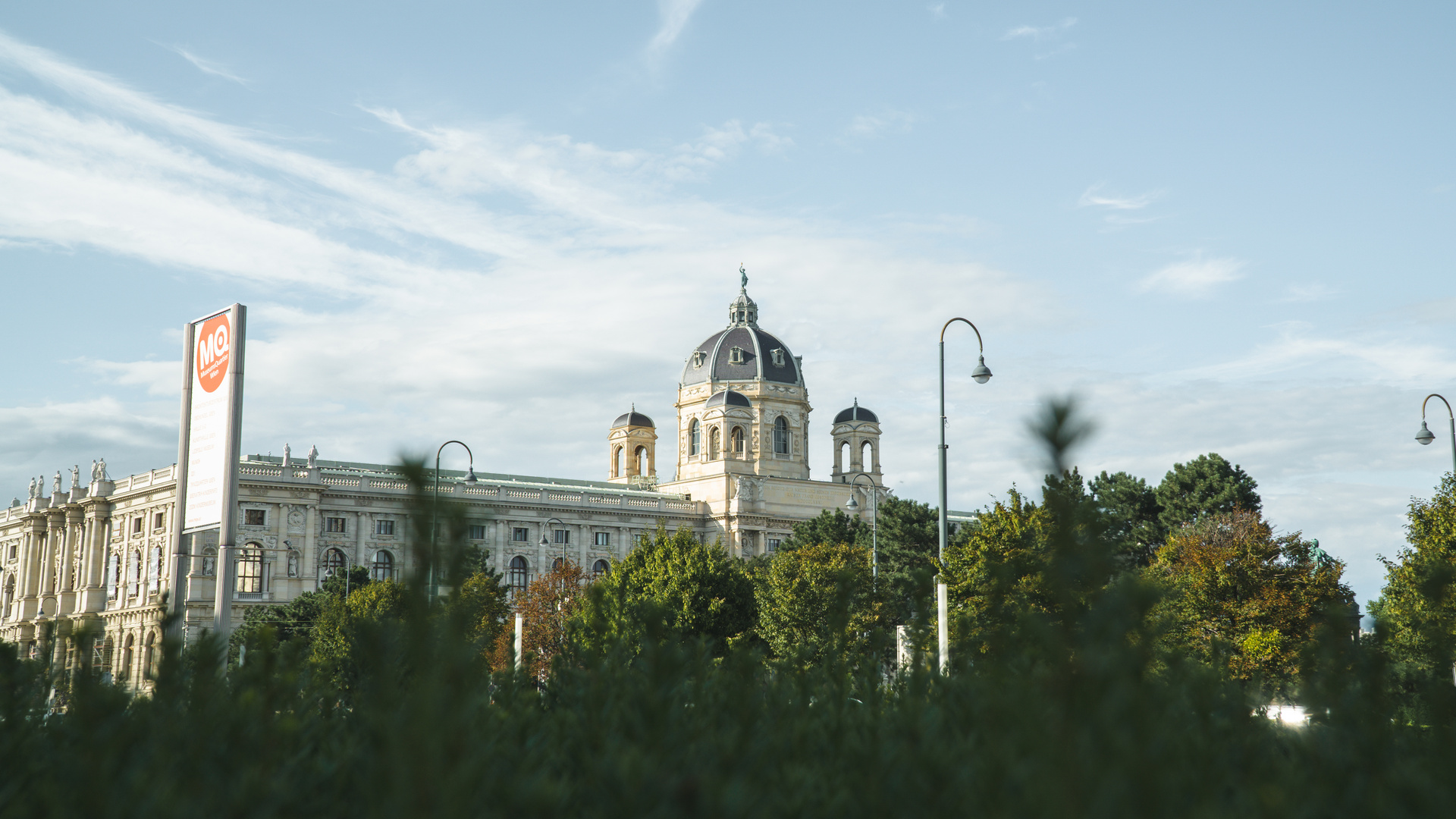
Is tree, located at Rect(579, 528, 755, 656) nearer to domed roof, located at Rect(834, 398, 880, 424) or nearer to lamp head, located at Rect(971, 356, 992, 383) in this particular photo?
lamp head, located at Rect(971, 356, 992, 383)

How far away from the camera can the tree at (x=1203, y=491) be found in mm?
70062

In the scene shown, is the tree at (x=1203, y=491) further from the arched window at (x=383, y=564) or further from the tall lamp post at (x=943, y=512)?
the arched window at (x=383, y=564)

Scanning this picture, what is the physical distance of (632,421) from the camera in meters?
133

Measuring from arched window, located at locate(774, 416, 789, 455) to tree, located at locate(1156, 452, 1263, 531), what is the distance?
175ft

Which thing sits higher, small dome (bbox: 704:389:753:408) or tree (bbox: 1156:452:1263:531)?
small dome (bbox: 704:389:753:408)

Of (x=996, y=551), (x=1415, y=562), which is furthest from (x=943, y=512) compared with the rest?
(x=1415, y=562)

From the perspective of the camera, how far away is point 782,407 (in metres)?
125

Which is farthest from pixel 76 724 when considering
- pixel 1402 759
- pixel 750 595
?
pixel 750 595

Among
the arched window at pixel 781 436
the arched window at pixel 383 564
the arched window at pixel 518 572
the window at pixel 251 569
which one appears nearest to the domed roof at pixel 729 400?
the arched window at pixel 781 436

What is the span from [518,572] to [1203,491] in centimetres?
5652

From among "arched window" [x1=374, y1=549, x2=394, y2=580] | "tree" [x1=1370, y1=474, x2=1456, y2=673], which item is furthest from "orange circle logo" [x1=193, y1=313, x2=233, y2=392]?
"arched window" [x1=374, y1=549, x2=394, y2=580]

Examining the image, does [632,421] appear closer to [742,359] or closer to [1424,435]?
[742,359]

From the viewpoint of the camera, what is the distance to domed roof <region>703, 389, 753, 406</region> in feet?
390

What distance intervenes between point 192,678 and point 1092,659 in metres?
6.40
